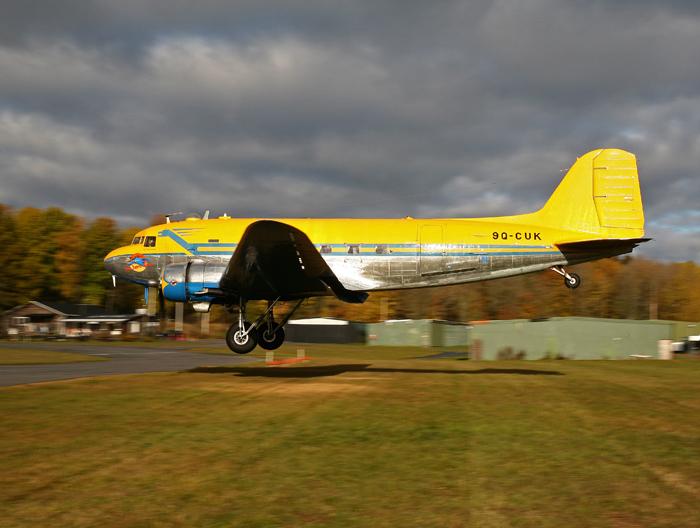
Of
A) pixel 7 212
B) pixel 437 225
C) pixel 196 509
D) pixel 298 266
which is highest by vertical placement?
pixel 7 212

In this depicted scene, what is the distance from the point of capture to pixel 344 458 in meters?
11.8

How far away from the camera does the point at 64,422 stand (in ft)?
48.1

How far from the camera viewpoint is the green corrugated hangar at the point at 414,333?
246ft

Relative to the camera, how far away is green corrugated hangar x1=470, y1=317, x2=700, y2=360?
46469 mm

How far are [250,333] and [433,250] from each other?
7.12m

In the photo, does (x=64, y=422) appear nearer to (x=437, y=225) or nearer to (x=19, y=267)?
(x=437, y=225)

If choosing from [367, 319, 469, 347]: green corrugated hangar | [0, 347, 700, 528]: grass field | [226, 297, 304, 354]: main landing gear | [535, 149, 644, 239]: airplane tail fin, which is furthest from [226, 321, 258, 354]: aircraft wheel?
[367, 319, 469, 347]: green corrugated hangar

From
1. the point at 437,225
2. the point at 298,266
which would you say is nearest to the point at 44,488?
the point at 298,266

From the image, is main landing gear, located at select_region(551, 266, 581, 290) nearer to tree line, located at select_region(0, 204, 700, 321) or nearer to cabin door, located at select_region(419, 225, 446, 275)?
cabin door, located at select_region(419, 225, 446, 275)

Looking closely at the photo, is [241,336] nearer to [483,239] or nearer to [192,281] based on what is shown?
[192,281]

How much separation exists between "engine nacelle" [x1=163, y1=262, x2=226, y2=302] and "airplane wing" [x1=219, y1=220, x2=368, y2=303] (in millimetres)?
717

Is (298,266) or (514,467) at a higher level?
(298,266)

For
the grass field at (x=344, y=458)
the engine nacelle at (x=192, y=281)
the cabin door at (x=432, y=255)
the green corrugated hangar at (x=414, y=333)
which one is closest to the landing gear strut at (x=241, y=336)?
the engine nacelle at (x=192, y=281)

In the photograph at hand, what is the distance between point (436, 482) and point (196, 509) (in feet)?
12.6
